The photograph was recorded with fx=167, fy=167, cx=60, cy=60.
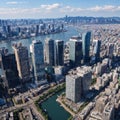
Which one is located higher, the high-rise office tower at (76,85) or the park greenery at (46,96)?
the high-rise office tower at (76,85)

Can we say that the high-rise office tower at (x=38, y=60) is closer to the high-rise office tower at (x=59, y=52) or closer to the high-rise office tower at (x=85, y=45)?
the high-rise office tower at (x=59, y=52)

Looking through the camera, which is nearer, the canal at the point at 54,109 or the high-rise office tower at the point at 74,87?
the canal at the point at 54,109

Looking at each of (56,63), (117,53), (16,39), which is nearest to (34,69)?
(56,63)

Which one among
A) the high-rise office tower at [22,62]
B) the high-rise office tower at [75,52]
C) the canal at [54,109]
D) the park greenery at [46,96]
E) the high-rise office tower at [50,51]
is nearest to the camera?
the canal at [54,109]

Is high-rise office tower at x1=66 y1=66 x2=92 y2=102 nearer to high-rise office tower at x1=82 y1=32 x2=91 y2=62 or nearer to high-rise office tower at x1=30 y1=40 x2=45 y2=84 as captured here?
high-rise office tower at x1=30 y1=40 x2=45 y2=84

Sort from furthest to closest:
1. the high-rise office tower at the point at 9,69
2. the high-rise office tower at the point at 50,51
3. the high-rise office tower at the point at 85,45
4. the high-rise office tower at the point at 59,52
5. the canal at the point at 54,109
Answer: the high-rise office tower at the point at 85,45 < the high-rise office tower at the point at 59,52 < the high-rise office tower at the point at 50,51 < the high-rise office tower at the point at 9,69 < the canal at the point at 54,109

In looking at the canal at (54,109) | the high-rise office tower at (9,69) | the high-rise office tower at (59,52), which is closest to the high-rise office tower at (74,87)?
the canal at (54,109)

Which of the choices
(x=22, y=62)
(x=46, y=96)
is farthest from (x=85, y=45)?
(x=46, y=96)

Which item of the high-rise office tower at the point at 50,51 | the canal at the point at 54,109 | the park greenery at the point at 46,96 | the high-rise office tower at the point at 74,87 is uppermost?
the high-rise office tower at the point at 50,51
